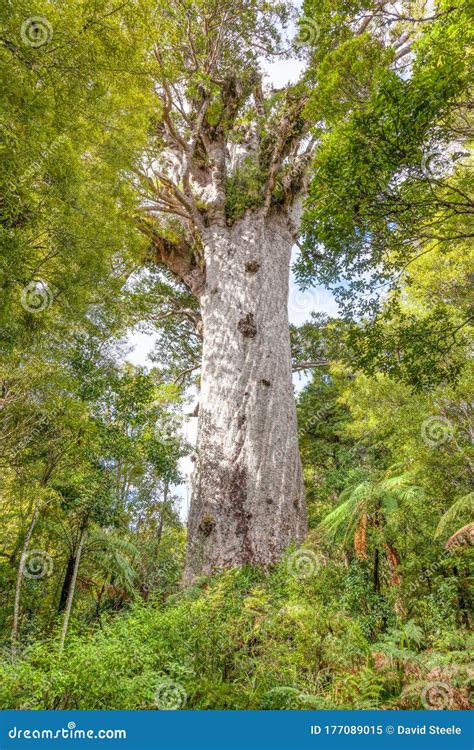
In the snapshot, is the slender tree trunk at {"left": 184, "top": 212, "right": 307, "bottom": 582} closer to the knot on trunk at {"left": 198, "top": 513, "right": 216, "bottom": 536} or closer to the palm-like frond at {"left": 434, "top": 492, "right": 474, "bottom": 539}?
the knot on trunk at {"left": 198, "top": 513, "right": 216, "bottom": 536}

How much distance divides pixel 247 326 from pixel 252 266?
1307 mm

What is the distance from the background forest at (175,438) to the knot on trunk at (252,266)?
1.64 meters

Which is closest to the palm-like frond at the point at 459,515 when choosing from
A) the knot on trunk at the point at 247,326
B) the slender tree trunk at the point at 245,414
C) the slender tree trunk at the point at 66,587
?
the slender tree trunk at the point at 245,414

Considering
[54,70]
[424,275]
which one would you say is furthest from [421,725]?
[424,275]

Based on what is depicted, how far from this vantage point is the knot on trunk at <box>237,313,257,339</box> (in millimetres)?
7086

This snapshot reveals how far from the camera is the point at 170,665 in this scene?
281cm

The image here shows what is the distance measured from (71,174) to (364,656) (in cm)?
566

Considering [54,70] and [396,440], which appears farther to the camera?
[396,440]

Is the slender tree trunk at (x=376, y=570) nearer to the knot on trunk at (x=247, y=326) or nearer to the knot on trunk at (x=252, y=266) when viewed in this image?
the knot on trunk at (x=247, y=326)

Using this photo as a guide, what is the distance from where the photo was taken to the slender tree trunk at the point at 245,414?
559 centimetres

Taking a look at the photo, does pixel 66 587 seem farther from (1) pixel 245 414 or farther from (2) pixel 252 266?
(2) pixel 252 266

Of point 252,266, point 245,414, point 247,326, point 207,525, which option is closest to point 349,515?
point 207,525

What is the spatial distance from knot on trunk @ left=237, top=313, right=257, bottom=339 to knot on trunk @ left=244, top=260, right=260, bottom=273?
98 cm

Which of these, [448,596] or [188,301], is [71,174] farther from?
[188,301]
